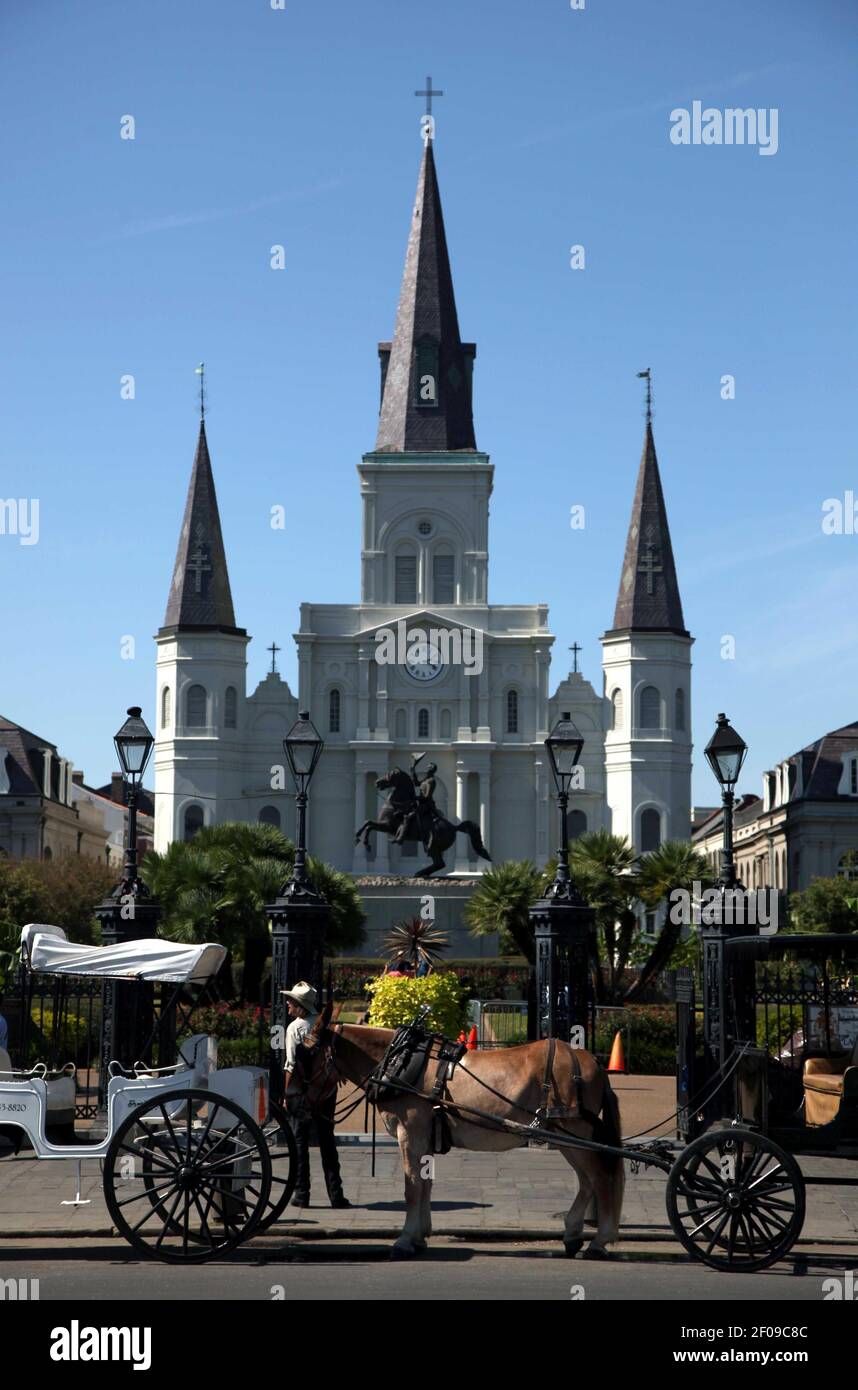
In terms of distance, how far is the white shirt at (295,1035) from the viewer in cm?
1198

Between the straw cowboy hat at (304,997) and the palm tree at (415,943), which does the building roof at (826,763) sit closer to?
the palm tree at (415,943)

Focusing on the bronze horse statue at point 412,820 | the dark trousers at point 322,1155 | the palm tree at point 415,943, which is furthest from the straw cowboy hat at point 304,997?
the bronze horse statue at point 412,820

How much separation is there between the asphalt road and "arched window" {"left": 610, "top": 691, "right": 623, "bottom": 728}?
73486 mm

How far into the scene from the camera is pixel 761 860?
10231 centimetres

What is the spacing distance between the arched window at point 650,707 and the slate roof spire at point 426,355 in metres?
15.6

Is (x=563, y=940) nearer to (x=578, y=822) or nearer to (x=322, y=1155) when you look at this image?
(x=322, y=1155)

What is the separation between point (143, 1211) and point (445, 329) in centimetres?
7899

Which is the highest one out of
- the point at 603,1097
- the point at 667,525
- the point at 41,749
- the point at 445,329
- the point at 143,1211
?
the point at 445,329

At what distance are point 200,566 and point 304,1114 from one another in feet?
248

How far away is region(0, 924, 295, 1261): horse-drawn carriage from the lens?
445 inches

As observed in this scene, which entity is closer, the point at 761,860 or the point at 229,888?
the point at 229,888

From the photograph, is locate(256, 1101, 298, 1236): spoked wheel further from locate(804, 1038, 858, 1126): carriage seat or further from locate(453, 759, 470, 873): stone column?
locate(453, 759, 470, 873): stone column
